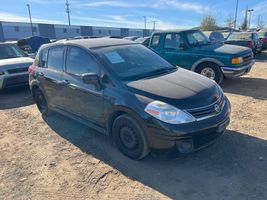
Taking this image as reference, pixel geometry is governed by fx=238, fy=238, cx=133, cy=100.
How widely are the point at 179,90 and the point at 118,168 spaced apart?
Result: 4.65ft

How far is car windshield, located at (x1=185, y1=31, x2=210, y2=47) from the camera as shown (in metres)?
7.73

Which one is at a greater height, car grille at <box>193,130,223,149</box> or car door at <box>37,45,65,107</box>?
car door at <box>37,45,65,107</box>

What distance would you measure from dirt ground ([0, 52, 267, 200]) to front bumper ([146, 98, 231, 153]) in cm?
23

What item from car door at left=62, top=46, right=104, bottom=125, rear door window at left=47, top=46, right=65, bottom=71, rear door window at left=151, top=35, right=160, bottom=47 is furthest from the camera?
rear door window at left=151, top=35, right=160, bottom=47

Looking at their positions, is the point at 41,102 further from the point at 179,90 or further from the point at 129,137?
the point at 179,90

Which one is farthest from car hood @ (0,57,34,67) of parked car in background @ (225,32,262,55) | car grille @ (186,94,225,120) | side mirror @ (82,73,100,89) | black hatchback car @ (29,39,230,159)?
parked car in background @ (225,32,262,55)

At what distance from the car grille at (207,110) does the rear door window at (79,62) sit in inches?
64.1

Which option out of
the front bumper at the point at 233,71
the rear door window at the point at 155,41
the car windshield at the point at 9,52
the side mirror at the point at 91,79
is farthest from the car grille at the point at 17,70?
the front bumper at the point at 233,71

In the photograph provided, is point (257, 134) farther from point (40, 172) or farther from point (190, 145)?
point (40, 172)

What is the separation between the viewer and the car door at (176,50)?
770 cm

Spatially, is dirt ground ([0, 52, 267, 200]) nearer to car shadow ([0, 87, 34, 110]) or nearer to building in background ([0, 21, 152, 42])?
car shadow ([0, 87, 34, 110])

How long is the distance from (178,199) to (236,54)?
5.52 meters

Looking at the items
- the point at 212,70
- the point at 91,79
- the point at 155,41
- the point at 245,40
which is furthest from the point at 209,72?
the point at 245,40

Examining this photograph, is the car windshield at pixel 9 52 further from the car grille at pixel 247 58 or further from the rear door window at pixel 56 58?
the car grille at pixel 247 58
